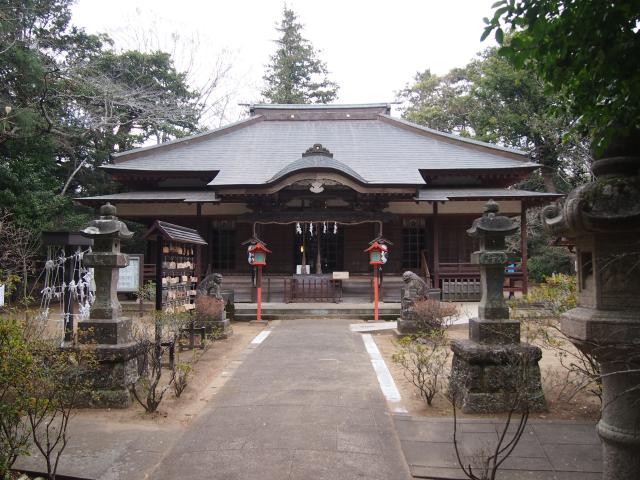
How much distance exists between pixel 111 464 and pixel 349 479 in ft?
6.61

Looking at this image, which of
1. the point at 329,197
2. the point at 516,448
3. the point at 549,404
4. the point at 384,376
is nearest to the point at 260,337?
the point at 384,376

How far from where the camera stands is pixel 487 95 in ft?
75.0

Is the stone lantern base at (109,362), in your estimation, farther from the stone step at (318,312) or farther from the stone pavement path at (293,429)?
the stone step at (318,312)

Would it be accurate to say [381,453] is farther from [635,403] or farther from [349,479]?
[635,403]

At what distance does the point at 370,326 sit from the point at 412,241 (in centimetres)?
672

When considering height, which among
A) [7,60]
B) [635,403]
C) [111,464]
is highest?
[7,60]

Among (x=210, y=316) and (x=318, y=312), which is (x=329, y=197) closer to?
(x=318, y=312)

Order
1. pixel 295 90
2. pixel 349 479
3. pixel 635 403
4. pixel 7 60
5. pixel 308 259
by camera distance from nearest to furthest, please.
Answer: pixel 635 403
pixel 349 479
pixel 7 60
pixel 308 259
pixel 295 90

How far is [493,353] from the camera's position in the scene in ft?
16.4

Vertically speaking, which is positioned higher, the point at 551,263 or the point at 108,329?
the point at 551,263

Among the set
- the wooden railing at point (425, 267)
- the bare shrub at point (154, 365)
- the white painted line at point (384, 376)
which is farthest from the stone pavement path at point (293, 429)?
the wooden railing at point (425, 267)

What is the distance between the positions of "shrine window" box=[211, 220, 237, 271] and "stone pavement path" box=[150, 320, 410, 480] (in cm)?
1029

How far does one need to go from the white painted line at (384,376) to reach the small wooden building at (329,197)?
22.1ft

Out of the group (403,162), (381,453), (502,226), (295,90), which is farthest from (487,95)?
(381,453)
